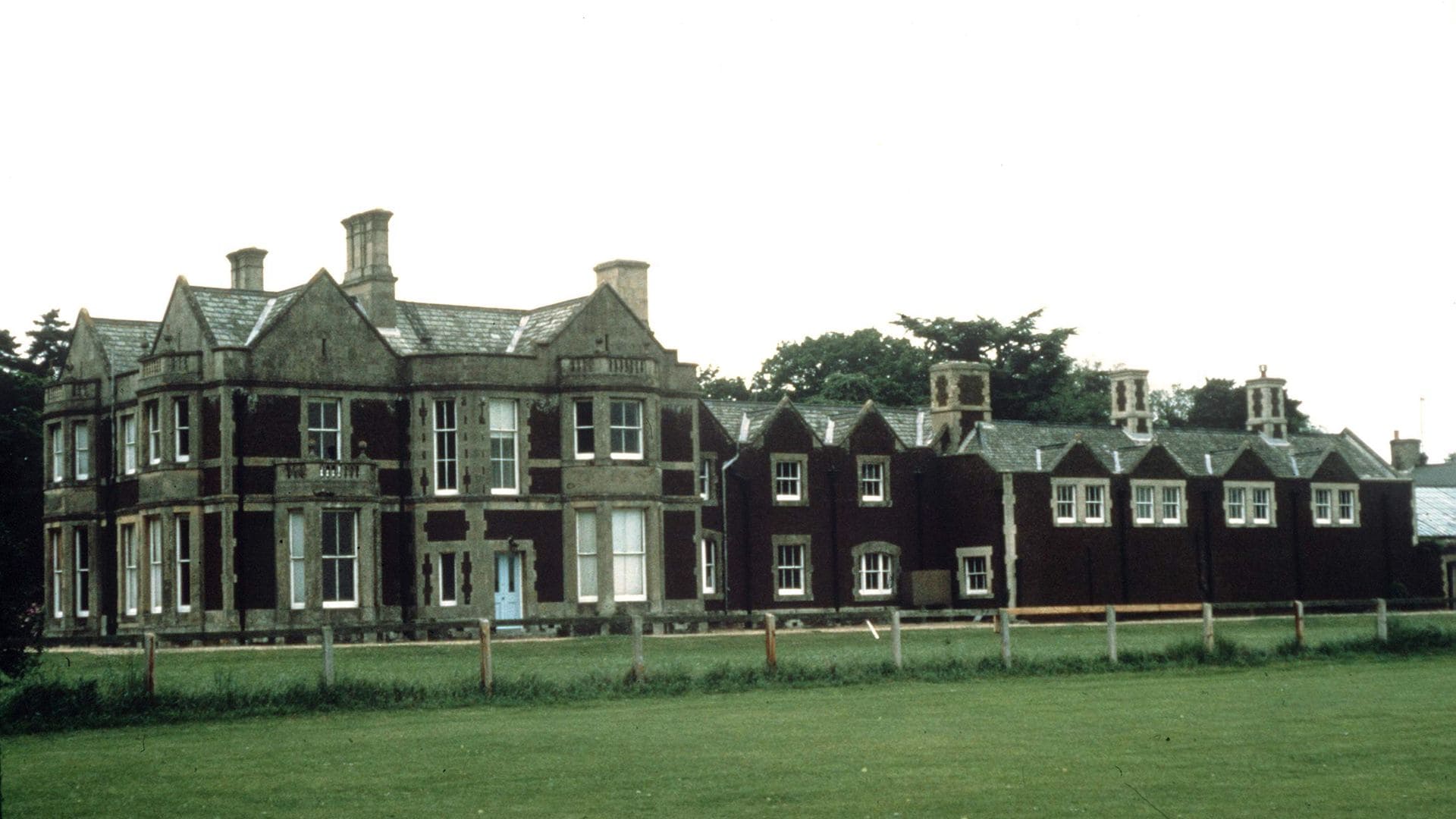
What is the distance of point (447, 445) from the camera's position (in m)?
50.8

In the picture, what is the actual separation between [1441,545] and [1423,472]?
44.4m

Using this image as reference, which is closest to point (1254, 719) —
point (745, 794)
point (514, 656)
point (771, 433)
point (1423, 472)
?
point (745, 794)

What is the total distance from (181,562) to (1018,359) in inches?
2082

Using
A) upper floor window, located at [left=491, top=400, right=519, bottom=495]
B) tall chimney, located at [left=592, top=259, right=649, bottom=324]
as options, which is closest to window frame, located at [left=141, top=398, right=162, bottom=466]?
upper floor window, located at [left=491, top=400, right=519, bottom=495]

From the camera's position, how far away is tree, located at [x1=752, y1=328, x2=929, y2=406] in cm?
8944

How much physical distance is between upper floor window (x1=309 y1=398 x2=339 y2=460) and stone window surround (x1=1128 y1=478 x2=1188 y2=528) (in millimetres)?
27643

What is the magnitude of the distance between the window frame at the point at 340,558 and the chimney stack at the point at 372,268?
21.6 feet

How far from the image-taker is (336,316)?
49406mm

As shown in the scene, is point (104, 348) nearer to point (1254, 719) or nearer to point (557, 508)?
point (557, 508)

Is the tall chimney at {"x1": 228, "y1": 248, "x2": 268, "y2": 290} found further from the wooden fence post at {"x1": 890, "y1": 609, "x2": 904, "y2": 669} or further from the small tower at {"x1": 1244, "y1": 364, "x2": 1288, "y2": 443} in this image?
the small tower at {"x1": 1244, "y1": 364, "x2": 1288, "y2": 443}

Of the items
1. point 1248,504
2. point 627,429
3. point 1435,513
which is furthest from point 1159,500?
point 627,429

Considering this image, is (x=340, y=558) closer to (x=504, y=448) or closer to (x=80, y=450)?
(x=504, y=448)

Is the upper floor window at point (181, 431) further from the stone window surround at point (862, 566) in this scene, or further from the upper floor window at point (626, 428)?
the stone window surround at point (862, 566)

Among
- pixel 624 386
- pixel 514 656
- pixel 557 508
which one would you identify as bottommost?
pixel 514 656
